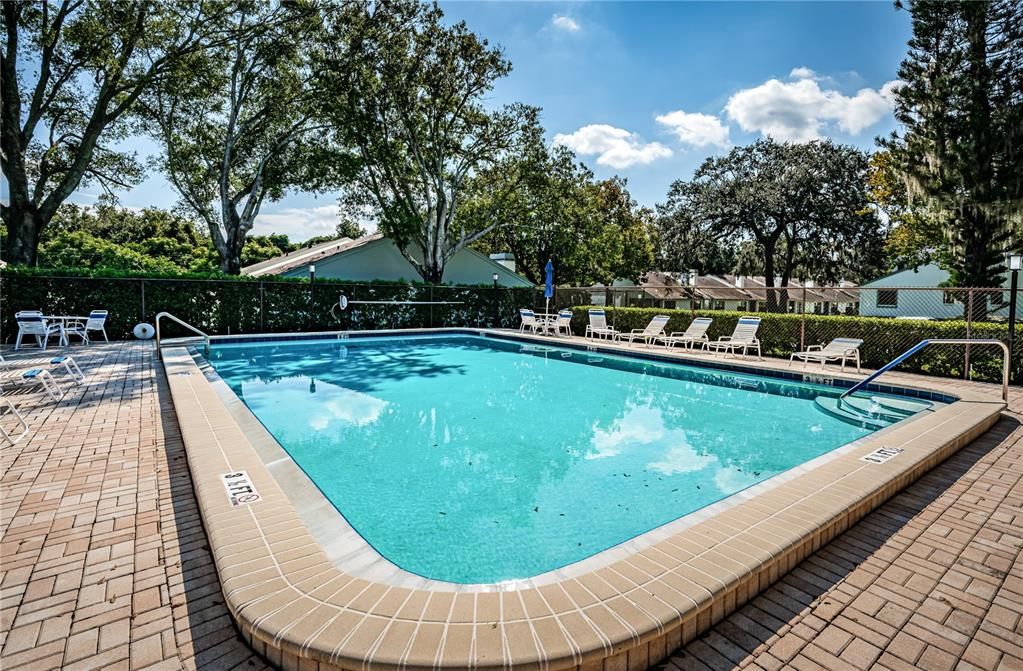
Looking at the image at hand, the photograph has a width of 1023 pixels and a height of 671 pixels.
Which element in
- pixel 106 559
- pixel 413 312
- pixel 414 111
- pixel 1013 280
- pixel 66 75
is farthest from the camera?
pixel 414 111

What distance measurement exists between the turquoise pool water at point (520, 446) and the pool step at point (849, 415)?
173 millimetres

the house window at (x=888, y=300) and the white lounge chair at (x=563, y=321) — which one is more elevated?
the house window at (x=888, y=300)

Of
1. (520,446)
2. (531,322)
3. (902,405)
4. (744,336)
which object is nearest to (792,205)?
(531,322)

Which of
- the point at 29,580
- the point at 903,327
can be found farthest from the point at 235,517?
the point at 903,327

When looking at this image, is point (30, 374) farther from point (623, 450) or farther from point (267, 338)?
point (267, 338)

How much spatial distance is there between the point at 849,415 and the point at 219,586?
7.56 metres

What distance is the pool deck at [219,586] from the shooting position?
1.98 m

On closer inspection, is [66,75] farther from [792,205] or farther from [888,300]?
[888,300]

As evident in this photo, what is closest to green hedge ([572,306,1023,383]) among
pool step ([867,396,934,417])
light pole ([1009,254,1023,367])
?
light pole ([1009,254,1023,367])

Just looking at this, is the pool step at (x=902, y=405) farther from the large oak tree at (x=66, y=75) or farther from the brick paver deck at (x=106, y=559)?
the large oak tree at (x=66, y=75)

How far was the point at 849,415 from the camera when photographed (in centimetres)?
685

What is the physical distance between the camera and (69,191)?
16078mm

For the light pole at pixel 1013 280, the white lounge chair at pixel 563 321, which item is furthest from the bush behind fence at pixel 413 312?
the white lounge chair at pixel 563 321

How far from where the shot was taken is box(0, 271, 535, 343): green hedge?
12.4m
